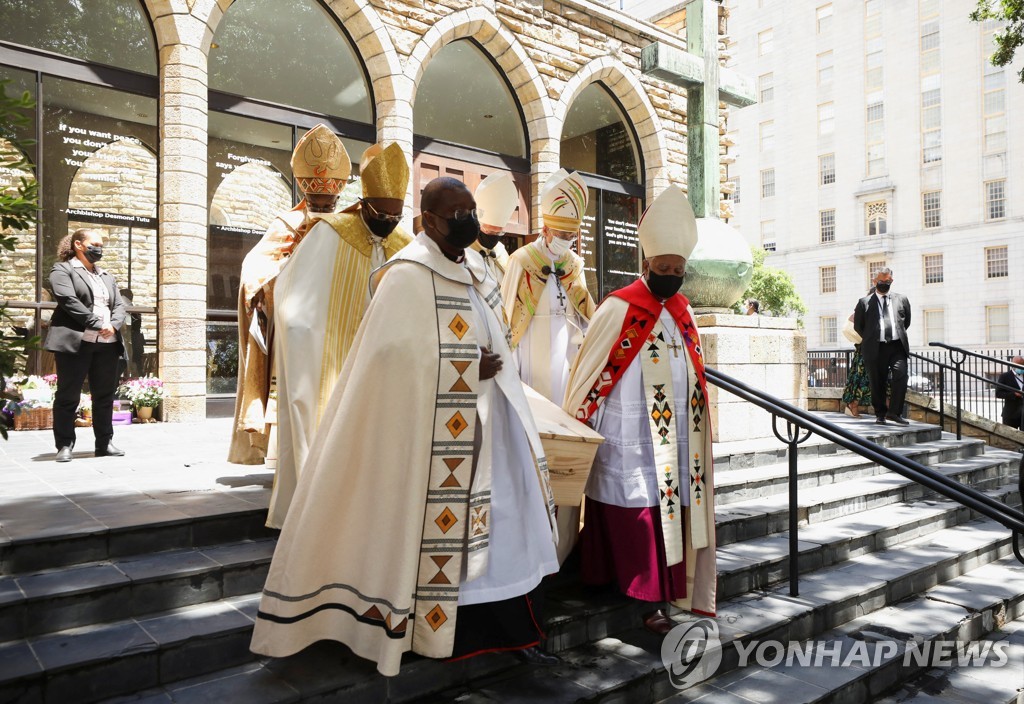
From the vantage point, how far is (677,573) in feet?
12.3

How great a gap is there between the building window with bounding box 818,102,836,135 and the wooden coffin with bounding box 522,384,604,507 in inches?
1904

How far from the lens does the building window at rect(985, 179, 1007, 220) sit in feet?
125

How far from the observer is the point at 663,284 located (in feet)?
12.6

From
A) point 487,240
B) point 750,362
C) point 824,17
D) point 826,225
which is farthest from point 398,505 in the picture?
point 824,17

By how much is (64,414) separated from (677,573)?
4784 millimetres

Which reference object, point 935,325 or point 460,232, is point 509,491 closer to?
point 460,232

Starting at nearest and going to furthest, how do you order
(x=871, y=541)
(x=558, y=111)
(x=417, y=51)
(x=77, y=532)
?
(x=77, y=532) → (x=871, y=541) → (x=417, y=51) → (x=558, y=111)

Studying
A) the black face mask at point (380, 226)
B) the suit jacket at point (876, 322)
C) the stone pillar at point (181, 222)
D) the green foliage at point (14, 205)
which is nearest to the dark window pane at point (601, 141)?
the suit jacket at point (876, 322)

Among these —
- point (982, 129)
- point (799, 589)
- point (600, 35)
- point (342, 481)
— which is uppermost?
point (982, 129)

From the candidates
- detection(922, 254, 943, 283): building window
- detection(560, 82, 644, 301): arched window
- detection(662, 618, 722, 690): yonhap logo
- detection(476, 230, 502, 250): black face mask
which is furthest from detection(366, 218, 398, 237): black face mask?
detection(922, 254, 943, 283): building window

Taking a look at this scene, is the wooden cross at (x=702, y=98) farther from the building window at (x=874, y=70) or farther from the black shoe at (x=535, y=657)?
the building window at (x=874, y=70)

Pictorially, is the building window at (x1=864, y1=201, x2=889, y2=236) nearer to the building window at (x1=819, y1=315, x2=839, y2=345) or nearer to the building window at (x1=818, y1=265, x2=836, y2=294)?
the building window at (x1=818, y1=265, x2=836, y2=294)

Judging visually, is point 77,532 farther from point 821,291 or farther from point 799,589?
point 821,291

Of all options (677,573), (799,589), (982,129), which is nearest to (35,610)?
(677,573)
